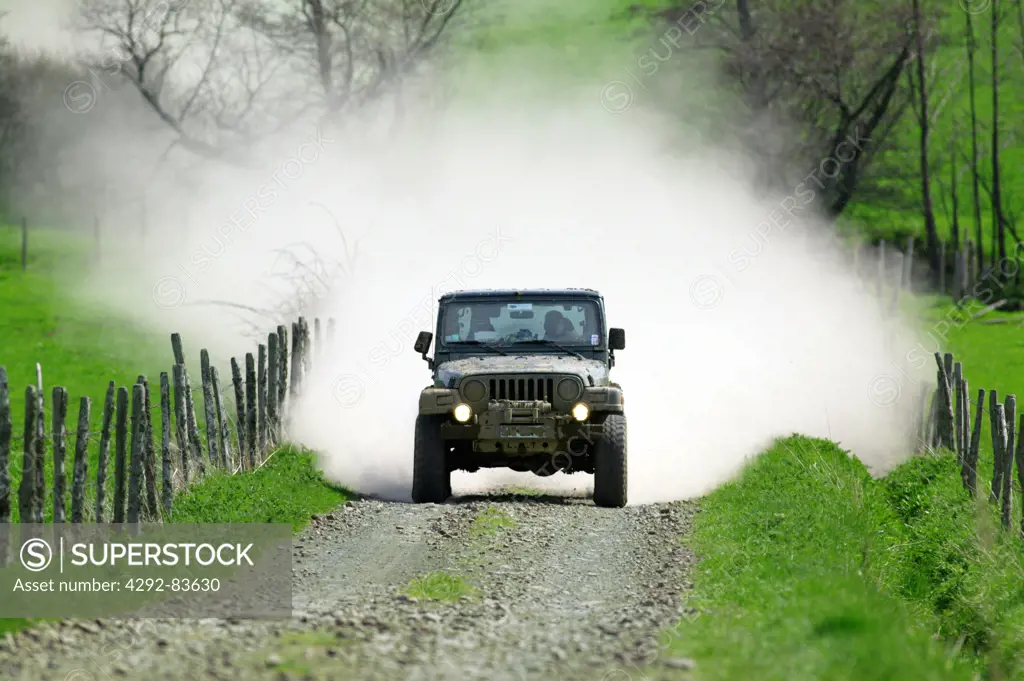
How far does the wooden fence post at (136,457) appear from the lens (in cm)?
1355

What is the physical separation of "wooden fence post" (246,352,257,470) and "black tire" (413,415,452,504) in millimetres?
3021

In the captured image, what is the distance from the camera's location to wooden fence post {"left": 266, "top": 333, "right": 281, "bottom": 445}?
20.9 meters

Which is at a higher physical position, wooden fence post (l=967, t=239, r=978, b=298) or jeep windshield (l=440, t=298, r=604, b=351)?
wooden fence post (l=967, t=239, r=978, b=298)

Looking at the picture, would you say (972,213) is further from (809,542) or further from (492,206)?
(809,542)

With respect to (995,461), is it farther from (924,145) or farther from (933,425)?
(924,145)

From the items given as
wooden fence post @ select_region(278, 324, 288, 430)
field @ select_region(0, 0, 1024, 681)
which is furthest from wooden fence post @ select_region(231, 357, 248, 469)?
wooden fence post @ select_region(278, 324, 288, 430)

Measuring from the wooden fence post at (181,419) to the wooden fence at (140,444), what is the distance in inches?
0.4

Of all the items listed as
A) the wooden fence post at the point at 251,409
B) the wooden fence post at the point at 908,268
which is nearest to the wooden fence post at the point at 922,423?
the wooden fence post at the point at 251,409

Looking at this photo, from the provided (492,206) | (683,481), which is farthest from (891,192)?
(683,481)

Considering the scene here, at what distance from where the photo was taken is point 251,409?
19.5 m

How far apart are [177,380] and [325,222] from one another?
32.2 meters

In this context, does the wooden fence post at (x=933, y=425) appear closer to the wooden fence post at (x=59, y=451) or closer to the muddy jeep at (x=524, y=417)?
the muddy jeep at (x=524, y=417)

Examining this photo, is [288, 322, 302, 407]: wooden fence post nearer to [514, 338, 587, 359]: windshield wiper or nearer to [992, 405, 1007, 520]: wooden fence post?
[514, 338, 587, 359]: windshield wiper

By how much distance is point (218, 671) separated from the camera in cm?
836
